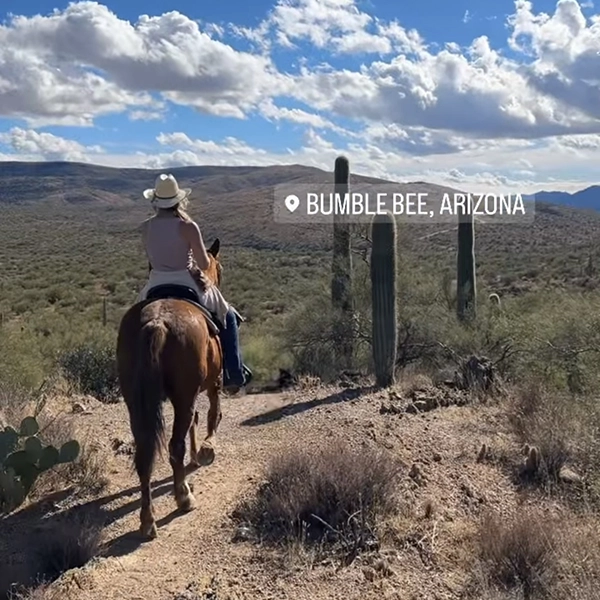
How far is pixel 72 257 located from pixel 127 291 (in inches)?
792

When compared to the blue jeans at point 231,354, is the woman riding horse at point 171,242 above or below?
above

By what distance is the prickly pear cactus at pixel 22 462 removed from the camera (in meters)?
6.28

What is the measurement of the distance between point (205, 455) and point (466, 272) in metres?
9.63

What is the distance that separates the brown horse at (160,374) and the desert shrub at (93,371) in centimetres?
560

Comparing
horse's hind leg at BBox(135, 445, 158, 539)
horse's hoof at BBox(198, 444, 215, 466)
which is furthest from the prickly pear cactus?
horse's hoof at BBox(198, 444, 215, 466)

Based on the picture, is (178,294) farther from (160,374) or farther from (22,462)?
(22,462)

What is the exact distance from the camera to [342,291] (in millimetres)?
14742

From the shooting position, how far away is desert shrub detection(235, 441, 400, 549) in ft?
18.8

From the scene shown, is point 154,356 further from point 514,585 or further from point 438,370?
point 438,370

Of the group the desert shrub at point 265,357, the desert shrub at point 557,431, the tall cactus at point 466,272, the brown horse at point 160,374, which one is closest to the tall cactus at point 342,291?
the desert shrub at point 265,357

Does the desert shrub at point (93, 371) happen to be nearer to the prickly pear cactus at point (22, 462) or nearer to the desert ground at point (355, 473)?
the desert ground at point (355, 473)

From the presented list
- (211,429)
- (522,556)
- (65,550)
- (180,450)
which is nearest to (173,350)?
(180,450)

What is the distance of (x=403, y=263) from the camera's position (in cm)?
1596

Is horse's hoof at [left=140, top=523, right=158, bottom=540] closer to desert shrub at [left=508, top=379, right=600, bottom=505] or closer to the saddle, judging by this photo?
the saddle
